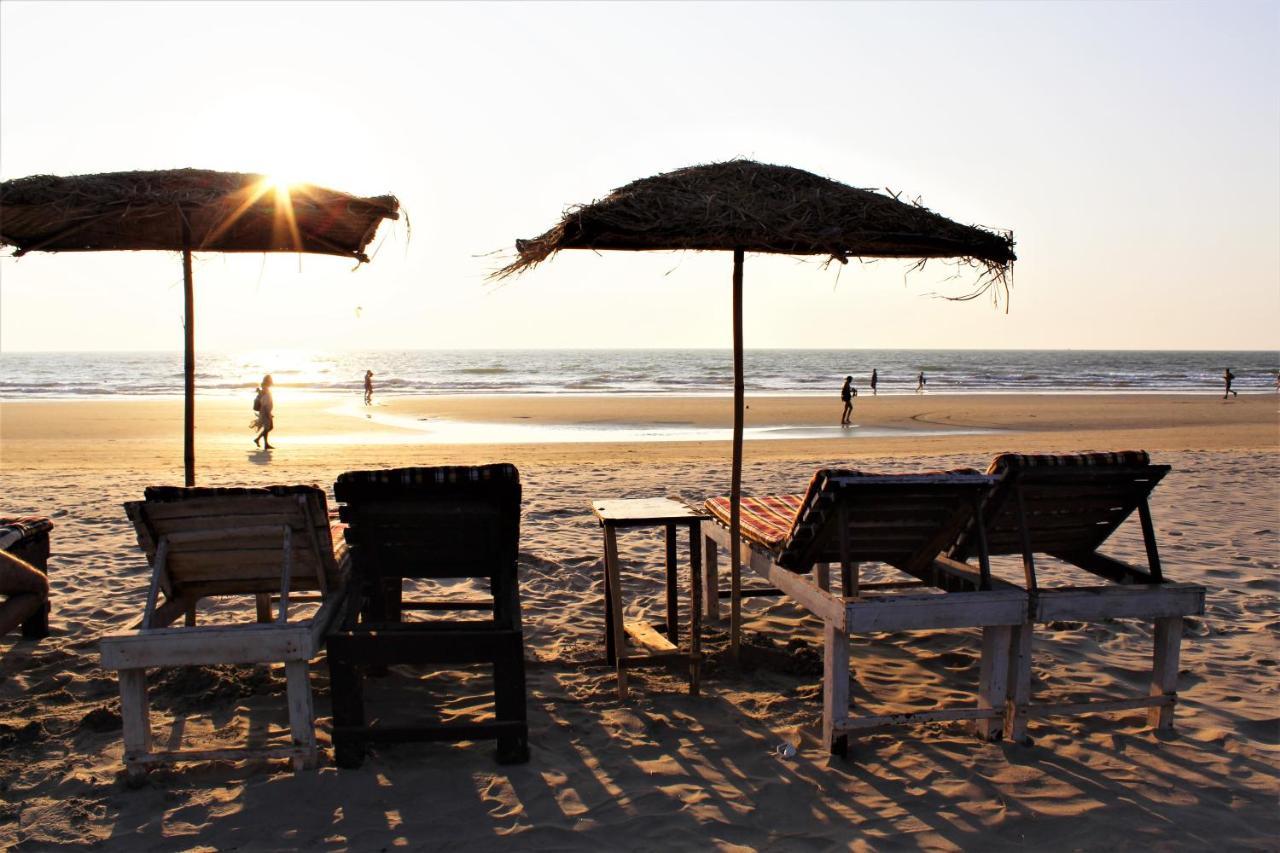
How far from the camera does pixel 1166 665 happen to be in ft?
12.7

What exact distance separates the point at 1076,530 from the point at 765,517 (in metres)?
1.49

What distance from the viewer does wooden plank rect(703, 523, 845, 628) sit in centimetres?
361

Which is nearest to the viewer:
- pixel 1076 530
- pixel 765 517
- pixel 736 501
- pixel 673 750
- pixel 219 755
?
pixel 219 755

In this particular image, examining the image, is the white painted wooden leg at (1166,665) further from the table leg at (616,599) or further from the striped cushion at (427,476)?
the striped cushion at (427,476)

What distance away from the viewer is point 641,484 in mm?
10039

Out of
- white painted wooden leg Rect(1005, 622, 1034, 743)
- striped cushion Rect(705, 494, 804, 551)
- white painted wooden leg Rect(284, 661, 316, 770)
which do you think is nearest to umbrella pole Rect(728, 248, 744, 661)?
striped cushion Rect(705, 494, 804, 551)

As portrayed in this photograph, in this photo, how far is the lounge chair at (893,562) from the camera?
11.8ft

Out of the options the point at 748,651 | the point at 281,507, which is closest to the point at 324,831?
the point at 281,507

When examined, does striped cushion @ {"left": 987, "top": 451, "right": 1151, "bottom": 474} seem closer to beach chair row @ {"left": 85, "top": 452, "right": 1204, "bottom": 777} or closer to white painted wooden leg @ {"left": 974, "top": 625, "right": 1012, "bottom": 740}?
beach chair row @ {"left": 85, "top": 452, "right": 1204, "bottom": 777}

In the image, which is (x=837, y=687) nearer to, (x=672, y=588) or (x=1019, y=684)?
(x=1019, y=684)

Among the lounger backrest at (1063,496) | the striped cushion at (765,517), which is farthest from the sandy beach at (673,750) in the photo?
the lounger backrest at (1063,496)

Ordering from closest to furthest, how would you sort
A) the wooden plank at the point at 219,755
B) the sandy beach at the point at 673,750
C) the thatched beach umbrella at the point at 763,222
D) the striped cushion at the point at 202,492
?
1. the sandy beach at the point at 673,750
2. the wooden plank at the point at 219,755
3. the striped cushion at the point at 202,492
4. the thatched beach umbrella at the point at 763,222

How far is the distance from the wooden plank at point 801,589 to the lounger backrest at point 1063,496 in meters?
0.83

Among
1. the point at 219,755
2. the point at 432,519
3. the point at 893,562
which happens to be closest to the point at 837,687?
the point at 893,562
